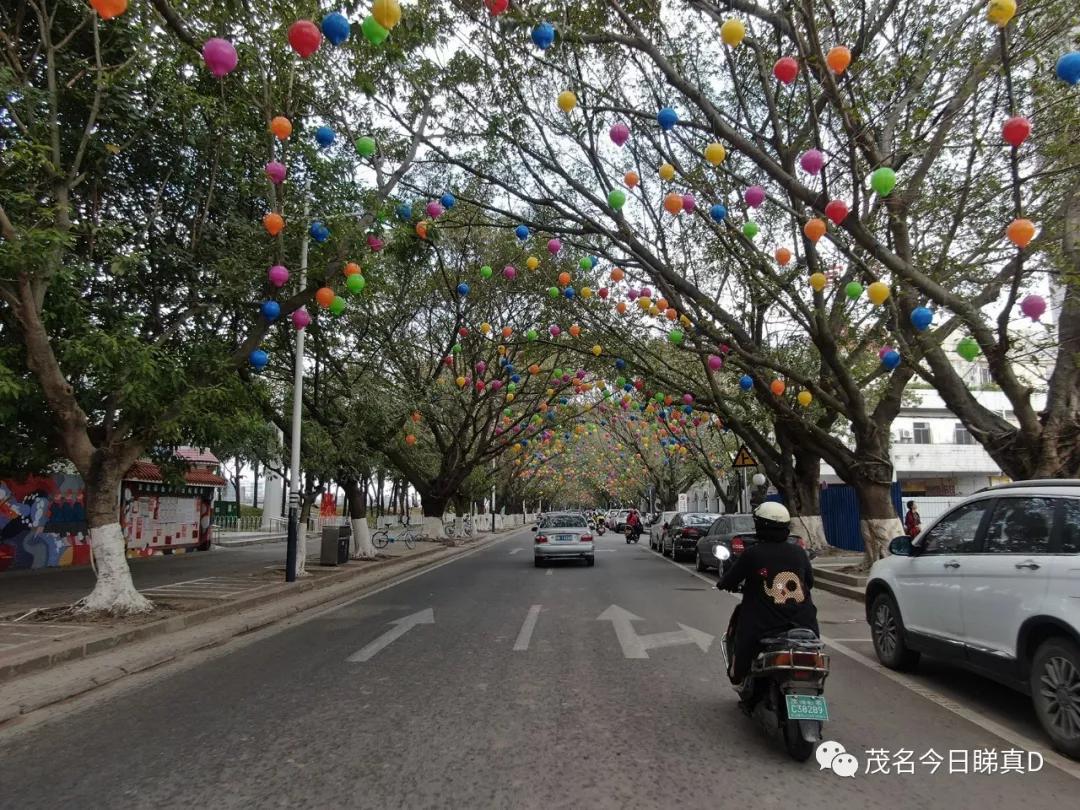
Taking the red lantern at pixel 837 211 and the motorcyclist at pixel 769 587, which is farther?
the red lantern at pixel 837 211

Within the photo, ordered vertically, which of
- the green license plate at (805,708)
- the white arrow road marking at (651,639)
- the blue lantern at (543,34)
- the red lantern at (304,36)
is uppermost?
the blue lantern at (543,34)

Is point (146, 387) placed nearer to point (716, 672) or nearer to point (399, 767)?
point (399, 767)

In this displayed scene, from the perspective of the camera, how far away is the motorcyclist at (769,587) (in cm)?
486

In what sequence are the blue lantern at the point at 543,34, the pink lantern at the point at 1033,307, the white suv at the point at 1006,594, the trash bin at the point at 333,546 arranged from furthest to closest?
the trash bin at the point at 333,546
the pink lantern at the point at 1033,307
the blue lantern at the point at 543,34
the white suv at the point at 1006,594

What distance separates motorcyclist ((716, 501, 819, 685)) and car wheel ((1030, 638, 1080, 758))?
61.8 inches

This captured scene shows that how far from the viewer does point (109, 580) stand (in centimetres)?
1004

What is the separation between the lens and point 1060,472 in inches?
368

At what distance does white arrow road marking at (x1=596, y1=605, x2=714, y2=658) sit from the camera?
8195 millimetres

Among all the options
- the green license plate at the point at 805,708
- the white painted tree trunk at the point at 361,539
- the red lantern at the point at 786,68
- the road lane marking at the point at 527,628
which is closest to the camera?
the green license plate at the point at 805,708

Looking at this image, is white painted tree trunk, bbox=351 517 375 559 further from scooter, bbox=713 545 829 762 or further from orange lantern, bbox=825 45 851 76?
scooter, bbox=713 545 829 762

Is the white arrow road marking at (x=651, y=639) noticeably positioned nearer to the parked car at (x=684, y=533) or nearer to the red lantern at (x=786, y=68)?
the red lantern at (x=786, y=68)

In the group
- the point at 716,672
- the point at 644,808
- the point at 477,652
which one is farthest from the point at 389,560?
the point at 644,808

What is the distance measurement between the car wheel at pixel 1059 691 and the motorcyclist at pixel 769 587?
5.15ft

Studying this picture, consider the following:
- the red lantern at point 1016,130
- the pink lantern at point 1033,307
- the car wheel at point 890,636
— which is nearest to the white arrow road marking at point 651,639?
the car wheel at point 890,636
